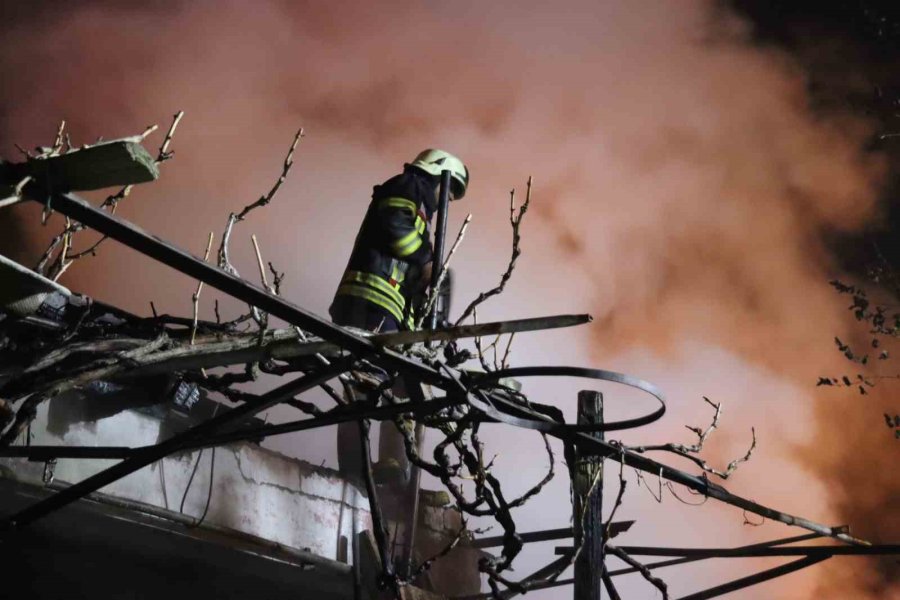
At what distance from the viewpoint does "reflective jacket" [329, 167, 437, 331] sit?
7191 millimetres

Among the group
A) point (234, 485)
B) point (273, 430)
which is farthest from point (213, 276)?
point (234, 485)

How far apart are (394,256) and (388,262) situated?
0.09 meters

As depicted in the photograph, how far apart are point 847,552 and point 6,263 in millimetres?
7032

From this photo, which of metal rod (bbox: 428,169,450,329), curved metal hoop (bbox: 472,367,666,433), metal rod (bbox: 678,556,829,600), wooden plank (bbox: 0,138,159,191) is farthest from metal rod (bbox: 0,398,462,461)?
metal rod (bbox: 678,556,829,600)

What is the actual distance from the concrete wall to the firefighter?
3.39m

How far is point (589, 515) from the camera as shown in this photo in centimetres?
554

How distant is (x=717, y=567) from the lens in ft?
58.2

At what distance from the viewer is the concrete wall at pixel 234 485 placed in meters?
8.04

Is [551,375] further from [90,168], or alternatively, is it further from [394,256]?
[394,256]

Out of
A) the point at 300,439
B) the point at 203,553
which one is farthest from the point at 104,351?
the point at 300,439

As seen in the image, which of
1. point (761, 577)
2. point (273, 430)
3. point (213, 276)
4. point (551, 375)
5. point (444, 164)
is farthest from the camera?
point (444, 164)

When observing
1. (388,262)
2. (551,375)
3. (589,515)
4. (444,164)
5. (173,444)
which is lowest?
(173,444)

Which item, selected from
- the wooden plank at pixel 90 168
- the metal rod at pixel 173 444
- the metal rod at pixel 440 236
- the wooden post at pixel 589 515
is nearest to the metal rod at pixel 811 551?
the wooden post at pixel 589 515

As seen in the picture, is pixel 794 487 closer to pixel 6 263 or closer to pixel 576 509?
pixel 576 509
